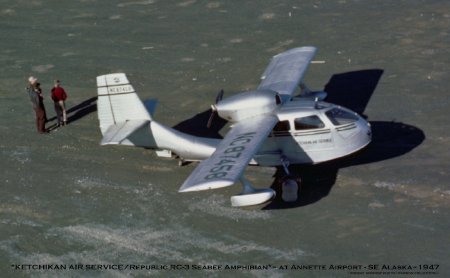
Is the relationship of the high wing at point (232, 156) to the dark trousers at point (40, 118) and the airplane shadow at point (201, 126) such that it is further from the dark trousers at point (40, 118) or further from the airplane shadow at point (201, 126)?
the dark trousers at point (40, 118)

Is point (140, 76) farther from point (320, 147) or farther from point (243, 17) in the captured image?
point (320, 147)

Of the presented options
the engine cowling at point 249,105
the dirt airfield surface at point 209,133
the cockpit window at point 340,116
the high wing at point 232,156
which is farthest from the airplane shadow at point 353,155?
the engine cowling at point 249,105

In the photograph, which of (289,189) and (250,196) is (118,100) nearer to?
(250,196)

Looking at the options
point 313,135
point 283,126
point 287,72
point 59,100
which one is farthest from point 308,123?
point 59,100

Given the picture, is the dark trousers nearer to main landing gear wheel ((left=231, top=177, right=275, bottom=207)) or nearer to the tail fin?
the tail fin

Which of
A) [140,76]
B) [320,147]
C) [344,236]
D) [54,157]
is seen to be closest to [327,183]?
[320,147]

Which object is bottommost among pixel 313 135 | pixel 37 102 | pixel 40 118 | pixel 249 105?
pixel 40 118

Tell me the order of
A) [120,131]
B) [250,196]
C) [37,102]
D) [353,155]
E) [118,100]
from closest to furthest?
[250,196] < [353,155] < [120,131] < [118,100] < [37,102]
